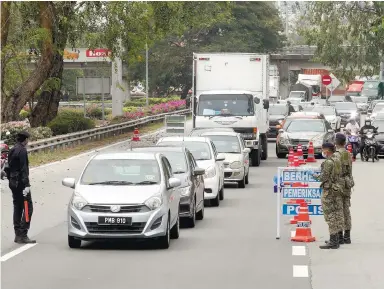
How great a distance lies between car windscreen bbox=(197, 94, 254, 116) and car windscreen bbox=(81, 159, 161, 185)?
2049 cm

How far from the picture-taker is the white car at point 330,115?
185 ft

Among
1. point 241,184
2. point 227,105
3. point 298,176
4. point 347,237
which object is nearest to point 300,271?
point 347,237

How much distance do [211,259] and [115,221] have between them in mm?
1537

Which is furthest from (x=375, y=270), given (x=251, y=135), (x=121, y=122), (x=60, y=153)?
(x=121, y=122)

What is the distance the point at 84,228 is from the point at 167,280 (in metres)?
3.05

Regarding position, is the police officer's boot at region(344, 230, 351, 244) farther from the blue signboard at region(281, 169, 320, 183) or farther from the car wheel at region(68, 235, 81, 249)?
the car wheel at region(68, 235, 81, 249)

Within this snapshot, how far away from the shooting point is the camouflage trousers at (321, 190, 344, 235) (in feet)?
52.2

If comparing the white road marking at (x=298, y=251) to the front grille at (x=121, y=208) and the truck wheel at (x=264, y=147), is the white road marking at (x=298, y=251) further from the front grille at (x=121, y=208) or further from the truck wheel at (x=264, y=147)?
the truck wheel at (x=264, y=147)

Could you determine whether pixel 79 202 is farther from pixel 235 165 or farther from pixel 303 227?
pixel 235 165

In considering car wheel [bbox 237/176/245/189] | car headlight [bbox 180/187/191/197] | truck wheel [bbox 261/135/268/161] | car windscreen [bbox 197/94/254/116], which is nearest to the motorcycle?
truck wheel [bbox 261/135/268/161]

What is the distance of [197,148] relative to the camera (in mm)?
24469

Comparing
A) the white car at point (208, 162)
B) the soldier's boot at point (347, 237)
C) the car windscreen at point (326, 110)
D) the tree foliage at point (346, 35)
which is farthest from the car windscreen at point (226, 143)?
the tree foliage at point (346, 35)

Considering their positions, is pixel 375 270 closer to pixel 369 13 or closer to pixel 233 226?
pixel 233 226

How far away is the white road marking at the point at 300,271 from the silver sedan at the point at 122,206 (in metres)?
2.47
